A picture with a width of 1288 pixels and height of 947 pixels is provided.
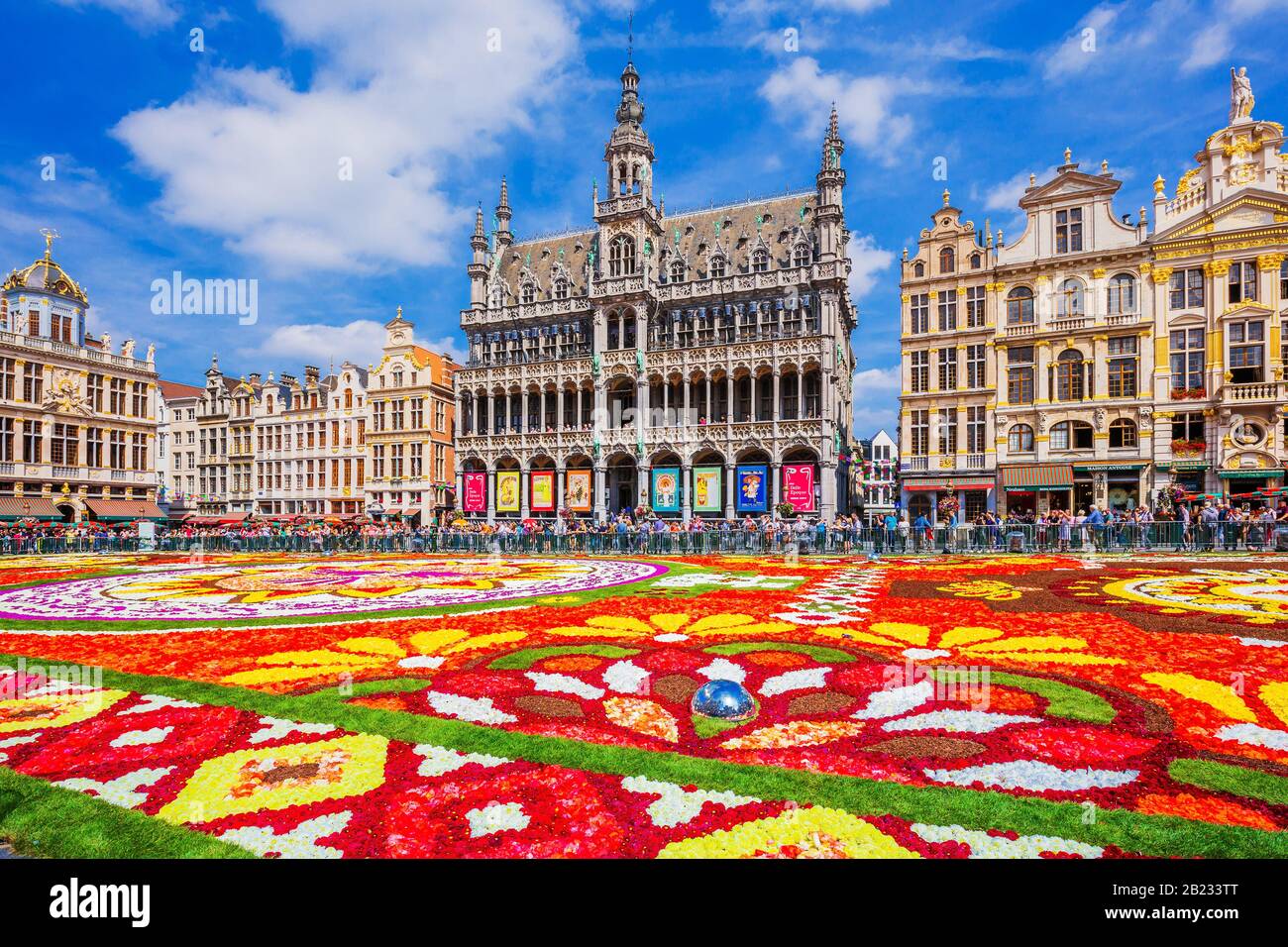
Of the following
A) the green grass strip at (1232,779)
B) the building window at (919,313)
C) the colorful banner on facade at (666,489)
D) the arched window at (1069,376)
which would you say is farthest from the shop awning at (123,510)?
the arched window at (1069,376)

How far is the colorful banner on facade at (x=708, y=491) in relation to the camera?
39.6 metres

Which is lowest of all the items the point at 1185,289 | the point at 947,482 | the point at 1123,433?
the point at 947,482

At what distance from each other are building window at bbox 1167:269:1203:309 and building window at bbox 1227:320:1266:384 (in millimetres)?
1969

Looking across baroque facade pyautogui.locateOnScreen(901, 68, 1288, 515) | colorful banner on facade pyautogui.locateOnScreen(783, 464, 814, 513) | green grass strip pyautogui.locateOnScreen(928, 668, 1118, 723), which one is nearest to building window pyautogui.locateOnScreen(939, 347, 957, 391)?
baroque facade pyautogui.locateOnScreen(901, 68, 1288, 515)

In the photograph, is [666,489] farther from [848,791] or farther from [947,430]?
[848,791]

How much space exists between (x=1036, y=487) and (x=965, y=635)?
98.3ft

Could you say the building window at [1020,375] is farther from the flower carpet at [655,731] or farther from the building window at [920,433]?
the flower carpet at [655,731]

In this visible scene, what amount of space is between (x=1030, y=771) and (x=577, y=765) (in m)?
2.99

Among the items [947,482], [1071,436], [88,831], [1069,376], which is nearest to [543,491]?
[947,482]

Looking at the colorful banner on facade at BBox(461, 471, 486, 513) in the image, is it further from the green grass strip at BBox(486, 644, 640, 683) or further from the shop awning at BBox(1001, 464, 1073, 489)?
the green grass strip at BBox(486, 644, 640, 683)

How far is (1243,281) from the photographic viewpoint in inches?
1228

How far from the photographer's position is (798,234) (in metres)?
40.4

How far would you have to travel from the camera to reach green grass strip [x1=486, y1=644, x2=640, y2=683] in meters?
7.18
